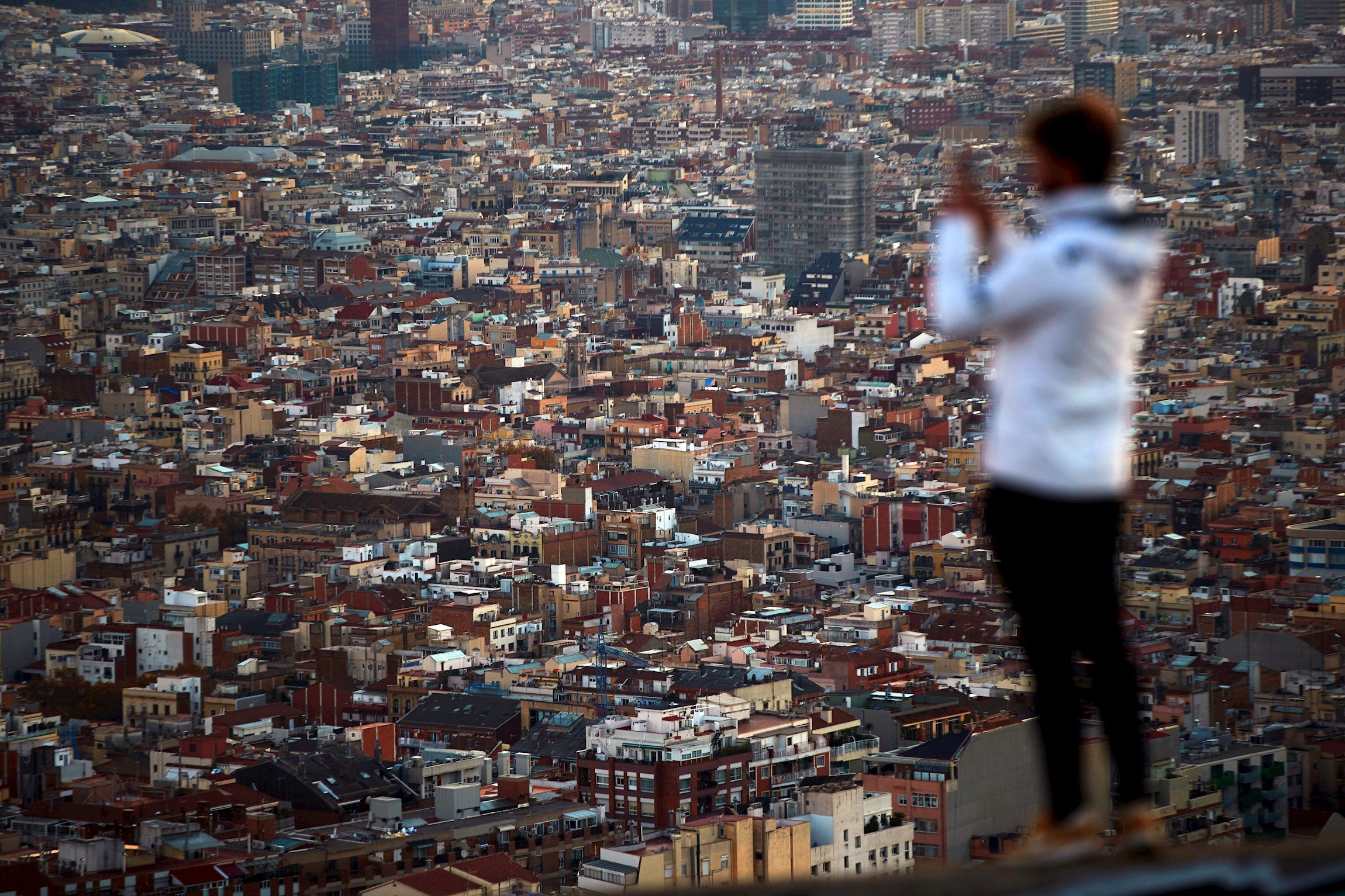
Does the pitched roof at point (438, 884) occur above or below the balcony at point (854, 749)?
above

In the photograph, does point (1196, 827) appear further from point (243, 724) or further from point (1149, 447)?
point (1149, 447)

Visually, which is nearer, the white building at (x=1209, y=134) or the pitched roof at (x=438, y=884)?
the pitched roof at (x=438, y=884)

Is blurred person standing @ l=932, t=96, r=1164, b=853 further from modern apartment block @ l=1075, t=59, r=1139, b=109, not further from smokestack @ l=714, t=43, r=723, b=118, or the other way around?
smokestack @ l=714, t=43, r=723, b=118

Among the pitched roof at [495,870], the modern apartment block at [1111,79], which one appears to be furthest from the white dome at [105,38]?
the pitched roof at [495,870]

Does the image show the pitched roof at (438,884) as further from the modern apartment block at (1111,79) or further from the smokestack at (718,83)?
the smokestack at (718,83)

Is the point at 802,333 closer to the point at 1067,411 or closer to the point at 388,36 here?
the point at 1067,411

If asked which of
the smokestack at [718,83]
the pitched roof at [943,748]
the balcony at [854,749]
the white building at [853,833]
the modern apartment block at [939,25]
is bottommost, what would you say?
the balcony at [854,749]

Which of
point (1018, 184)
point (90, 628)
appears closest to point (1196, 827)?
point (90, 628)
